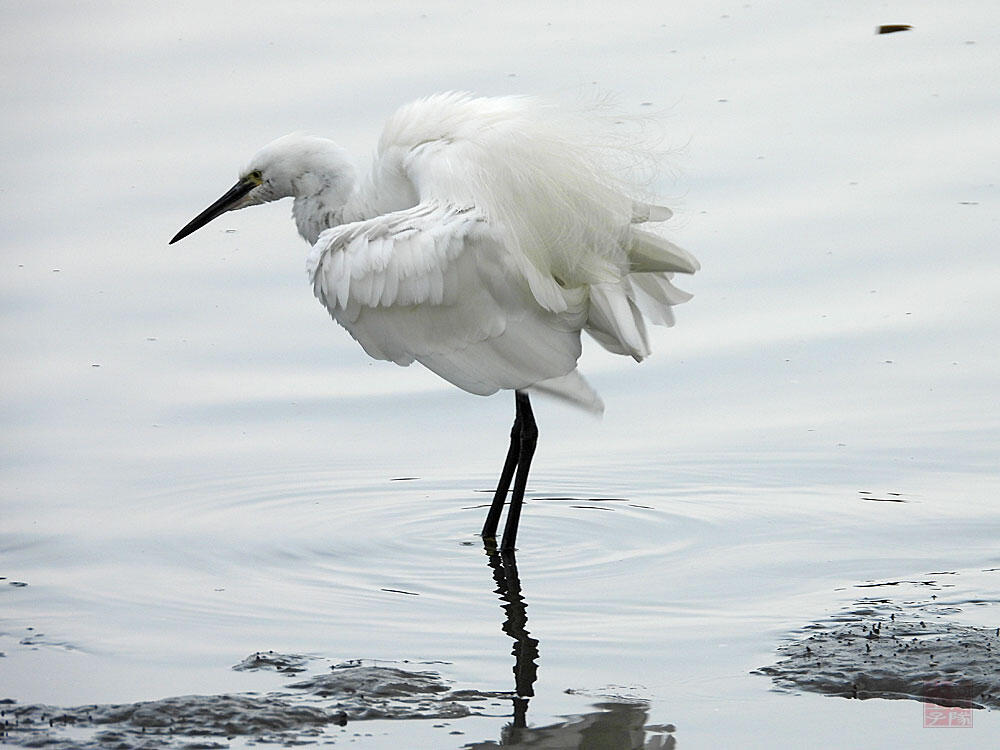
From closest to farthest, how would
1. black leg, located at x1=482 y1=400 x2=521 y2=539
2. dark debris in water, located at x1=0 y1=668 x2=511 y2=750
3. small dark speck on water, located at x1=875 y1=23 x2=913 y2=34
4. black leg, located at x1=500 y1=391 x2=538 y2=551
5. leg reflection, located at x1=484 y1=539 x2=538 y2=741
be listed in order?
dark debris in water, located at x1=0 y1=668 x2=511 y2=750
leg reflection, located at x1=484 y1=539 x2=538 y2=741
black leg, located at x1=500 y1=391 x2=538 y2=551
black leg, located at x1=482 y1=400 x2=521 y2=539
small dark speck on water, located at x1=875 y1=23 x2=913 y2=34

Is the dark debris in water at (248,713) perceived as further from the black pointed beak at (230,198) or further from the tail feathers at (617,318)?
the black pointed beak at (230,198)

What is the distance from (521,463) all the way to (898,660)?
1.85 metres

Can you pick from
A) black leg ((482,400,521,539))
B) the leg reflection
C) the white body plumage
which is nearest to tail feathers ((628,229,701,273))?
the white body plumage

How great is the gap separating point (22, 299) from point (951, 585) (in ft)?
16.0

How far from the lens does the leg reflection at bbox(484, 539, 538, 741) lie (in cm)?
483

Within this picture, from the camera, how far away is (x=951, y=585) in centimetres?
557

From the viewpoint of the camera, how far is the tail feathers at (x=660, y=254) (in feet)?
19.5

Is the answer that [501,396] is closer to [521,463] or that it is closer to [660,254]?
[521,463]

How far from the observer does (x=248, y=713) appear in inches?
180

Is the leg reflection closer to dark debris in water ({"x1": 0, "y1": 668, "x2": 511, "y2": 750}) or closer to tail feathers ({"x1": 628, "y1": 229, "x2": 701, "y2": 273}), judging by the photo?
dark debris in water ({"x1": 0, "y1": 668, "x2": 511, "y2": 750})

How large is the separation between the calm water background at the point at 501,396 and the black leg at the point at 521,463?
0.13 m

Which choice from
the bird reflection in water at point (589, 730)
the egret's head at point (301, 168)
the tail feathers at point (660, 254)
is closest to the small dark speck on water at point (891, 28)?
the egret's head at point (301, 168)

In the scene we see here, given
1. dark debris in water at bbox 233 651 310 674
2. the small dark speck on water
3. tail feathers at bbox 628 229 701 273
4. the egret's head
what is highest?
the small dark speck on water

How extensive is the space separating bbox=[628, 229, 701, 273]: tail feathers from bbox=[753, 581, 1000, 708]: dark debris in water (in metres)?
1.30
